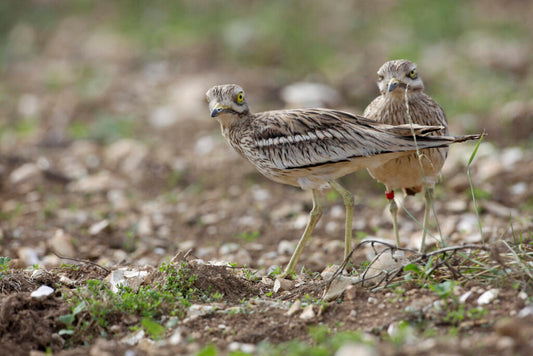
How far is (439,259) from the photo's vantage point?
3879mm

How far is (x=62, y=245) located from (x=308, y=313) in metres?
2.71

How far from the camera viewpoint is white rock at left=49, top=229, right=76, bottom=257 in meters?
5.32

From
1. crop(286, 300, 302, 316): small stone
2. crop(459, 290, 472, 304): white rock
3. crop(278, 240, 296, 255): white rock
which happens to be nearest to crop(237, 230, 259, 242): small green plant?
crop(278, 240, 296, 255): white rock

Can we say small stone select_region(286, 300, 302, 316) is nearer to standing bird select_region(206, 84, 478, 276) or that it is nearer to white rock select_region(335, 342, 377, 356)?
white rock select_region(335, 342, 377, 356)

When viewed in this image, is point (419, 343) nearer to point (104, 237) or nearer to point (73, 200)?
point (104, 237)

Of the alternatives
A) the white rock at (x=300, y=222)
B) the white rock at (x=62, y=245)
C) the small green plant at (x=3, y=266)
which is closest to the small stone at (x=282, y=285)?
the small green plant at (x=3, y=266)

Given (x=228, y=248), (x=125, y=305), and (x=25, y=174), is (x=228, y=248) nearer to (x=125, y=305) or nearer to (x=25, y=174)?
(x=125, y=305)

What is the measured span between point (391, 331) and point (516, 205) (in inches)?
141

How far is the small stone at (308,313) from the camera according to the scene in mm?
3389

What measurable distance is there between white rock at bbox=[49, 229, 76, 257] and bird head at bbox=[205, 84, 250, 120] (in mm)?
1791

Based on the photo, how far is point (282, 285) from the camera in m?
4.03

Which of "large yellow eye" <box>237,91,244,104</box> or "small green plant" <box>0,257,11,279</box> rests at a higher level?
"large yellow eye" <box>237,91,244,104</box>

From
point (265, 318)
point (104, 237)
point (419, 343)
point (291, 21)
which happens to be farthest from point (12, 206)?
point (291, 21)

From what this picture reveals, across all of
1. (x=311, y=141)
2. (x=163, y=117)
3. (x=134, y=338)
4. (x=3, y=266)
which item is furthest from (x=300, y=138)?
(x=163, y=117)
